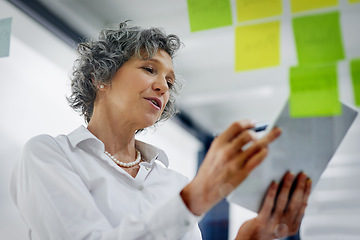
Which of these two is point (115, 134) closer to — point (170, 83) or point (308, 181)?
point (170, 83)

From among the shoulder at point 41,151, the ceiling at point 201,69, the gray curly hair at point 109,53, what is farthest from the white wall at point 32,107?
the shoulder at point 41,151

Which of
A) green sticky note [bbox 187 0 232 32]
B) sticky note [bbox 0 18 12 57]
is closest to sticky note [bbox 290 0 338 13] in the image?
green sticky note [bbox 187 0 232 32]

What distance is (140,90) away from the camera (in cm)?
90

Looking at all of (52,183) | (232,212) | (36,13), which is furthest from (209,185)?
(36,13)

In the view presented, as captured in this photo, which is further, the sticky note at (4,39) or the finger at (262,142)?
the sticky note at (4,39)

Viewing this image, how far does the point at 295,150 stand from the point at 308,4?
0.91 ft

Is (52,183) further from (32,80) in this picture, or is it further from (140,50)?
(32,80)

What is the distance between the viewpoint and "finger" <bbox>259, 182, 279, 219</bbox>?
67 cm

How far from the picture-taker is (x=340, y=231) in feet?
3.64

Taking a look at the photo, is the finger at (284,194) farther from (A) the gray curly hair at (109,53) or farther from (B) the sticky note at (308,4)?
(A) the gray curly hair at (109,53)

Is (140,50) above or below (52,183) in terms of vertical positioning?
above

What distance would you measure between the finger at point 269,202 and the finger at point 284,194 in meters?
0.01

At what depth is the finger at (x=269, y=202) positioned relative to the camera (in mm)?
671

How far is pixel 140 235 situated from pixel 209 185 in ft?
0.43
